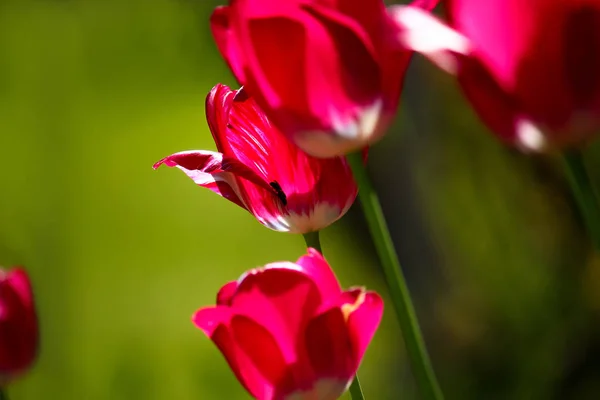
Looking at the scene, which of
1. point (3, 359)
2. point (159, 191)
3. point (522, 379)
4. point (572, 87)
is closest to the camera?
point (572, 87)

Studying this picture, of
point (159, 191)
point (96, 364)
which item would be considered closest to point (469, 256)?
point (159, 191)

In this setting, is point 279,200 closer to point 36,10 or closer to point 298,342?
point 298,342

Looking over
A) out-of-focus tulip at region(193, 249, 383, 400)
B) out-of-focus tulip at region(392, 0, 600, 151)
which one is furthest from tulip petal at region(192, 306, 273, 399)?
out-of-focus tulip at region(392, 0, 600, 151)

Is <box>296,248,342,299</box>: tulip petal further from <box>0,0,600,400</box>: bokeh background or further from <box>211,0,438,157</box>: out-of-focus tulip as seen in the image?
<box>0,0,600,400</box>: bokeh background

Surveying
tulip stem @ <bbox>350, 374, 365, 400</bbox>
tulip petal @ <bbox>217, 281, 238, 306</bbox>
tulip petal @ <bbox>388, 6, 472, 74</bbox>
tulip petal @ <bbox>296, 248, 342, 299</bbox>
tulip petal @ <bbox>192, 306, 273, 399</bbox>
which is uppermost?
tulip petal @ <bbox>388, 6, 472, 74</bbox>

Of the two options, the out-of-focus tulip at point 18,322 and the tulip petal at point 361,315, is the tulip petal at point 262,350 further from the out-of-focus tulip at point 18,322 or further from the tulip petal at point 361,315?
the out-of-focus tulip at point 18,322

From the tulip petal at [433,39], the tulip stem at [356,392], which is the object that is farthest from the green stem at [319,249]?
the tulip petal at [433,39]
